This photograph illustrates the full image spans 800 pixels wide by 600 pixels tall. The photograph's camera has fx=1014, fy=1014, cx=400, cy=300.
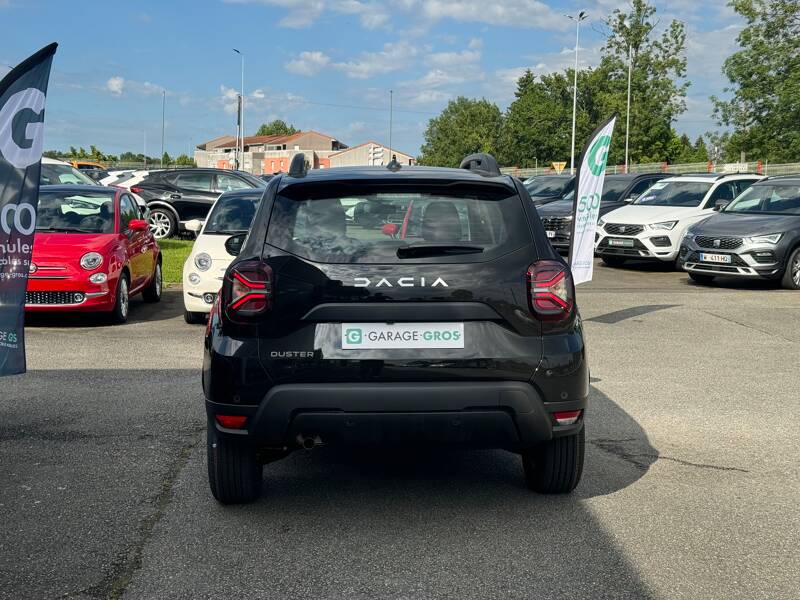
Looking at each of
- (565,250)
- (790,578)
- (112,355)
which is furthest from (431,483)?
(565,250)

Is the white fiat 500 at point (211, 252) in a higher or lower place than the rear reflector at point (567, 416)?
higher

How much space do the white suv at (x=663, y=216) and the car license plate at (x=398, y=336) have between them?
1486 cm

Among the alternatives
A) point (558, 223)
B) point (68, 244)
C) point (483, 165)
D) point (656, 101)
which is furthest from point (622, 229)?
point (656, 101)

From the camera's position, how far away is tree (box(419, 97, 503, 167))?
143625 millimetres

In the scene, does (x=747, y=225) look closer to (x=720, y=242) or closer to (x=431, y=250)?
(x=720, y=242)

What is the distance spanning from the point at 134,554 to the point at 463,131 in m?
148

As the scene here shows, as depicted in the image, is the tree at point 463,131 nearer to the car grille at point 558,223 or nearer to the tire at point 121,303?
the car grille at point 558,223

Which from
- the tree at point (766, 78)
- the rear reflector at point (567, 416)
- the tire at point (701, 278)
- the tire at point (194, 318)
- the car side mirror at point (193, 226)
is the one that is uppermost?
the tree at point (766, 78)

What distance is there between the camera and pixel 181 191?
82.6ft

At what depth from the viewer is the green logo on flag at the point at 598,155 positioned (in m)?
12.0

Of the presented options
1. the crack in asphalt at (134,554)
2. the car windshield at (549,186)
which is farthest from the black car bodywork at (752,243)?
the crack in asphalt at (134,554)

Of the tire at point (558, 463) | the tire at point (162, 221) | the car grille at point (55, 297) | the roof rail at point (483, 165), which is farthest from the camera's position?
the tire at point (162, 221)

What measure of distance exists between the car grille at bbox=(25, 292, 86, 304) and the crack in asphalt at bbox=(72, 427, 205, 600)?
19.9 feet

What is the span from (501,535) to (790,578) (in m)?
1.19
